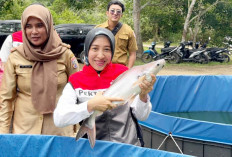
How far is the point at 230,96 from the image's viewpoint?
7.33 m

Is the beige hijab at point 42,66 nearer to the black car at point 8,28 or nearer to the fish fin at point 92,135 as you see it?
the fish fin at point 92,135

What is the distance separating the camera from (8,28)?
1438 cm

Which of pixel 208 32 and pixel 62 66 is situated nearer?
pixel 62 66

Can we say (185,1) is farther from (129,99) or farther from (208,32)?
(129,99)

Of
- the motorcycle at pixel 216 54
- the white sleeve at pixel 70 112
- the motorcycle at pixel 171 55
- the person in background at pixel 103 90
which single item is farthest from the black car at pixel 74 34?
the white sleeve at pixel 70 112

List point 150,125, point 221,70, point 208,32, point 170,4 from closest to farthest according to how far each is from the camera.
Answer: point 150,125, point 221,70, point 170,4, point 208,32

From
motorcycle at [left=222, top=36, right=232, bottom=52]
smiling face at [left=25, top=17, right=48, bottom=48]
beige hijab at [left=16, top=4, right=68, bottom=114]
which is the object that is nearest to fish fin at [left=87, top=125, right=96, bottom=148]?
beige hijab at [left=16, top=4, right=68, bottom=114]

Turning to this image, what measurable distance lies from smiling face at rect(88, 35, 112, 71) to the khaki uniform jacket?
2.43ft

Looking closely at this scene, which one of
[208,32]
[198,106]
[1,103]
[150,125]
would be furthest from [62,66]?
[208,32]

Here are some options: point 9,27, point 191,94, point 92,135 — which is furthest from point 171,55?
point 92,135

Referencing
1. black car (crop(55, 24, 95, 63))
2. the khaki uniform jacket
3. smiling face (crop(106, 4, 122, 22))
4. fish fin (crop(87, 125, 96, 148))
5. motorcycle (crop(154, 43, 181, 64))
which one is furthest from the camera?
motorcycle (crop(154, 43, 181, 64))

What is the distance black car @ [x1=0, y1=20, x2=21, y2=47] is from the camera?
14.3 meters

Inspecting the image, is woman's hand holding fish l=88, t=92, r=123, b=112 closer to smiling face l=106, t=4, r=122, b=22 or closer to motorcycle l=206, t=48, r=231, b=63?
smiling face l=106, t=4, r=122, b=22

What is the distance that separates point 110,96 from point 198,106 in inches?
213
